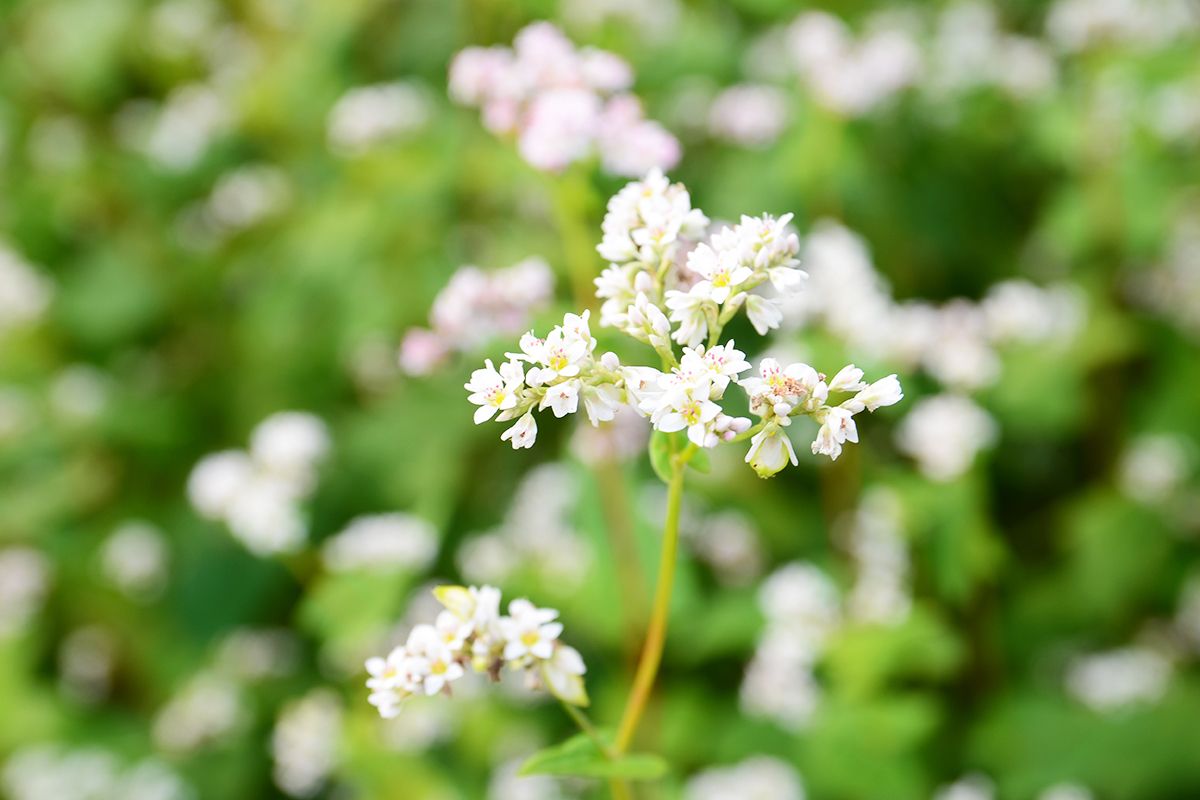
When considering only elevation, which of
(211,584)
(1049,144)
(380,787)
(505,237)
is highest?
(1049,144)

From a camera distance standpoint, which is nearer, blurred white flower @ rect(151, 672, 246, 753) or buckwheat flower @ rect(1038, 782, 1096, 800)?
buckwheat flower @ rect(1038, 782, 1096, 800)

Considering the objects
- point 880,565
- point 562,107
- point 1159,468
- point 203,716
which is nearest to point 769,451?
point 562,107

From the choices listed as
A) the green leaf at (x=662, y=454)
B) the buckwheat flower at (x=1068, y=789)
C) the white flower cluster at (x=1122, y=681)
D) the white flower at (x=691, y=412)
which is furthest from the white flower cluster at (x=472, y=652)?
the white flower cluster at (x=1122, y=681)

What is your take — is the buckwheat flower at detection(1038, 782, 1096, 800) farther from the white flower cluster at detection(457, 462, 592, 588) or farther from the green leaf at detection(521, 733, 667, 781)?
the green leaf at detection(521, 733, 667, 781)

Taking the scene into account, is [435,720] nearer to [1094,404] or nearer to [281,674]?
[281,674]

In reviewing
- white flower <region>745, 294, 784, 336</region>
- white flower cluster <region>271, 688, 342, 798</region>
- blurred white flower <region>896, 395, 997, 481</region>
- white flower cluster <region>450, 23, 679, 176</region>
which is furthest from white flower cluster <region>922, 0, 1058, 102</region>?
white flower <region>745, 294, 784, 336</region>

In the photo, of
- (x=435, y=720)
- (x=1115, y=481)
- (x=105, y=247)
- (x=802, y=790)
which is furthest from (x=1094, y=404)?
(x=105, y=247)
